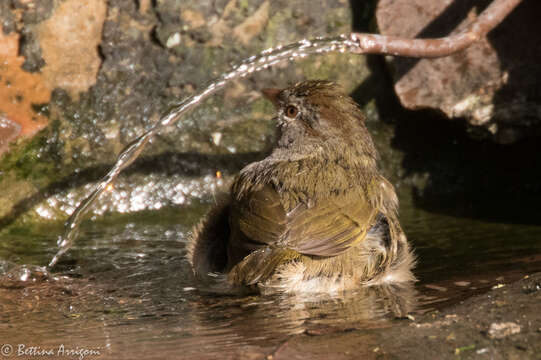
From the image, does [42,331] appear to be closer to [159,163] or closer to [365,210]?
[365,210]

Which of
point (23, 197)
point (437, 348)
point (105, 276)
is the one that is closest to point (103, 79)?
point (23, 197)

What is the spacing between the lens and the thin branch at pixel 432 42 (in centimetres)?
484

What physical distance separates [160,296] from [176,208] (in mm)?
2146

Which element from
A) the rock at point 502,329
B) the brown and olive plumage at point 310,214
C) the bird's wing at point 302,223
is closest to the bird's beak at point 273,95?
the brown and olive plumage at point 310,214

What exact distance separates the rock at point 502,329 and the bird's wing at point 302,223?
113 centimetres

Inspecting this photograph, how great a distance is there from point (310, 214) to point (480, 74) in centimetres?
254

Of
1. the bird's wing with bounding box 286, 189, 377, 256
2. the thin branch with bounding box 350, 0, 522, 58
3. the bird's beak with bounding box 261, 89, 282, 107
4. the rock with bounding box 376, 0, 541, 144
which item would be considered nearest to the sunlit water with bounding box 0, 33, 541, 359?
the thin branch with bounding box 350, 0, 522, 58

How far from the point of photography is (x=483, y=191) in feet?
21.6

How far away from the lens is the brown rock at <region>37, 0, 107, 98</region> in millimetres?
6223

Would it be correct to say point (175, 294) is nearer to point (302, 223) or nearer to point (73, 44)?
point (302, 223)

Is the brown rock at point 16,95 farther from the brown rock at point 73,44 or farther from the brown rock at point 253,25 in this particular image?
the brown rock at point 253,25

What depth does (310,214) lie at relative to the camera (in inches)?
160

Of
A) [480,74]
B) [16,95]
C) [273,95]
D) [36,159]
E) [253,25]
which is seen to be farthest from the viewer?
[253,25]

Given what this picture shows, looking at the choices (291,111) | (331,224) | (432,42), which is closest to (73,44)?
(291,111)
